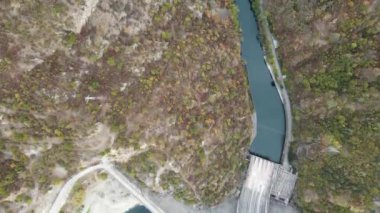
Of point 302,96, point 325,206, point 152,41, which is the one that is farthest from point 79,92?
point 325,206

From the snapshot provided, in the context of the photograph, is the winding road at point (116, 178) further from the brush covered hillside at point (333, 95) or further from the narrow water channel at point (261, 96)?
the brush covered hillside at point (333, 95)

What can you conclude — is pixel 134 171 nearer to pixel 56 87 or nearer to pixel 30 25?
pixel 56 87

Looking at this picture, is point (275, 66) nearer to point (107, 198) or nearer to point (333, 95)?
point (333, 95)

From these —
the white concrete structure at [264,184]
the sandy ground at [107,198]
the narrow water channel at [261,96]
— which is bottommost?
the sandy ground at [107,198]

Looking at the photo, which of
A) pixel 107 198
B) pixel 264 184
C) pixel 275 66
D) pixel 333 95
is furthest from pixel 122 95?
pixel 333 95

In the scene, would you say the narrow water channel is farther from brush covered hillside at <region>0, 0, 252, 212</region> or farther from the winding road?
the winding road

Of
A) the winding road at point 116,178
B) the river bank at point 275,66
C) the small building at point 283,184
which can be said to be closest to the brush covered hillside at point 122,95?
the winding road at point 116,178

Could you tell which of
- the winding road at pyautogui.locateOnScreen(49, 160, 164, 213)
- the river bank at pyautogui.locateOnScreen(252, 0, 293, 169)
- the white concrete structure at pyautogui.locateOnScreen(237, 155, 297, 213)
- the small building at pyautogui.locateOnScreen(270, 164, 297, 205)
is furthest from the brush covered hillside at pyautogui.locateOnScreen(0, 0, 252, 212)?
the small building at pyautogui.locateOnScreen(270, 164, 297, 205)
